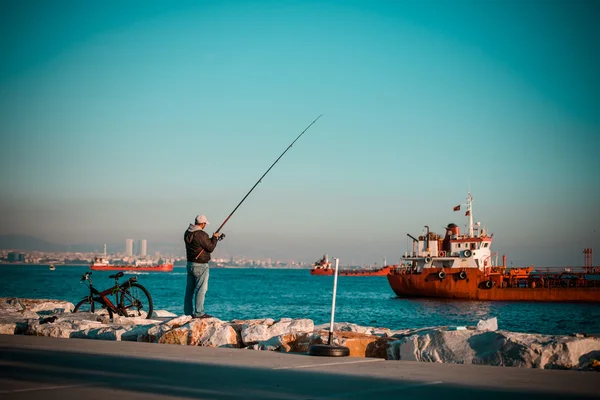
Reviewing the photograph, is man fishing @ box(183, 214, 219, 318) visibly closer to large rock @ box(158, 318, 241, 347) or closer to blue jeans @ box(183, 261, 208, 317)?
blue jeans @ box(183, 261, 208, 317)

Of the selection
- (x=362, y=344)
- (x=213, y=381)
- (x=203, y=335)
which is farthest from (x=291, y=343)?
(x=213, y=381)

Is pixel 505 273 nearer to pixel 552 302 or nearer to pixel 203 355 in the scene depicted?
pixel 552 302

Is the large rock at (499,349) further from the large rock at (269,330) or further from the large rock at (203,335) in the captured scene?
the large rock at (203,335)

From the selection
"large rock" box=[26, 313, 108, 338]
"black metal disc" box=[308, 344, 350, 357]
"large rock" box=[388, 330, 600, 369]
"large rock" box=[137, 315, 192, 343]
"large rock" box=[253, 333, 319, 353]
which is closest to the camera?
"large rock" box=[388, 330, 600, 369]

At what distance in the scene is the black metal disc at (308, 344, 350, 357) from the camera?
664cm

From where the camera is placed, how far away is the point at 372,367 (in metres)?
5.88

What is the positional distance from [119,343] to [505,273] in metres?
47.9

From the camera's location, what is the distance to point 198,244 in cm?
997

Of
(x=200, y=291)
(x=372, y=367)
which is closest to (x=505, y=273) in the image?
(x=200, y=291)

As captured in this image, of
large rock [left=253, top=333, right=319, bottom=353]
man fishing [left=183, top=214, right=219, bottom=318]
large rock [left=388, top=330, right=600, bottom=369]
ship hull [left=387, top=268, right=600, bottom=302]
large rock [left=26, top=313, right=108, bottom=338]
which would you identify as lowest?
ship hull [left=387, top=268, right=600, bottom=302]

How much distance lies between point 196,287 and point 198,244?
63 cm

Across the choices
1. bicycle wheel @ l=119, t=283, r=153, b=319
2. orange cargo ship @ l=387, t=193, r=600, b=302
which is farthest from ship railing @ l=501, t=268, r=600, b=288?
bicycle wheel @ l=119, t=283, r=153, b=319

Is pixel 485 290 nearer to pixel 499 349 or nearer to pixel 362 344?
pixel 362 344

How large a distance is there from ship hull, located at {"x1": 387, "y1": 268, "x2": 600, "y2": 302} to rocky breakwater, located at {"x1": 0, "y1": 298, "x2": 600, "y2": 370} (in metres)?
40.1
